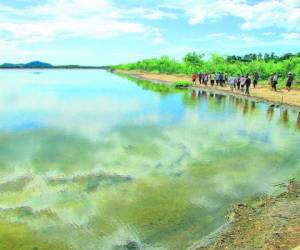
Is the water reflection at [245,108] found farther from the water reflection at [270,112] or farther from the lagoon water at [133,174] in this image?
the lagoon water at [133,174]

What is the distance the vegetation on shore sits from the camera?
50.9 meters

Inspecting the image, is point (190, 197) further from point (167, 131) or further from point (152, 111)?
point (152, 111)

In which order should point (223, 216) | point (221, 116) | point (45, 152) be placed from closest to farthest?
point (223, 216) → point (45, 152) → point (221, 116)

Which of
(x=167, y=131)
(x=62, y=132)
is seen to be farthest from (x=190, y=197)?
(x=62, y=132)

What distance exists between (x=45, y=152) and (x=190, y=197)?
7.81 metres

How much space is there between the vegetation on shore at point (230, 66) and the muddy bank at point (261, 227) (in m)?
36.1

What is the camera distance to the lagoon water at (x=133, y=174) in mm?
9602

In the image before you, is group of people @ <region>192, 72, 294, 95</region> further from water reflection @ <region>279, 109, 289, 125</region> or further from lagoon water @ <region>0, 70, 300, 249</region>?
lagoon water @ <region>0, 70, 300, 249</region>

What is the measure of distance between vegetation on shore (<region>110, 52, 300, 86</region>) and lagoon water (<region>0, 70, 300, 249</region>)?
25.8 m

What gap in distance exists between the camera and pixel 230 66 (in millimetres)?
66125

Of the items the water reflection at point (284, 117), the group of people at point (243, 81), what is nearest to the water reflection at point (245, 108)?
the water reflection at point (284, 117)

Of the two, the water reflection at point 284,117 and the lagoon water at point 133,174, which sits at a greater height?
the water reflection at point 284,117

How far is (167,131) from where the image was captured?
21891mm

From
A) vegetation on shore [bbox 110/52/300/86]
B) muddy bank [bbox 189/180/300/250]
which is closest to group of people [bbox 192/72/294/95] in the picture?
vegetation on shore [bbox 110/52/300/86]
